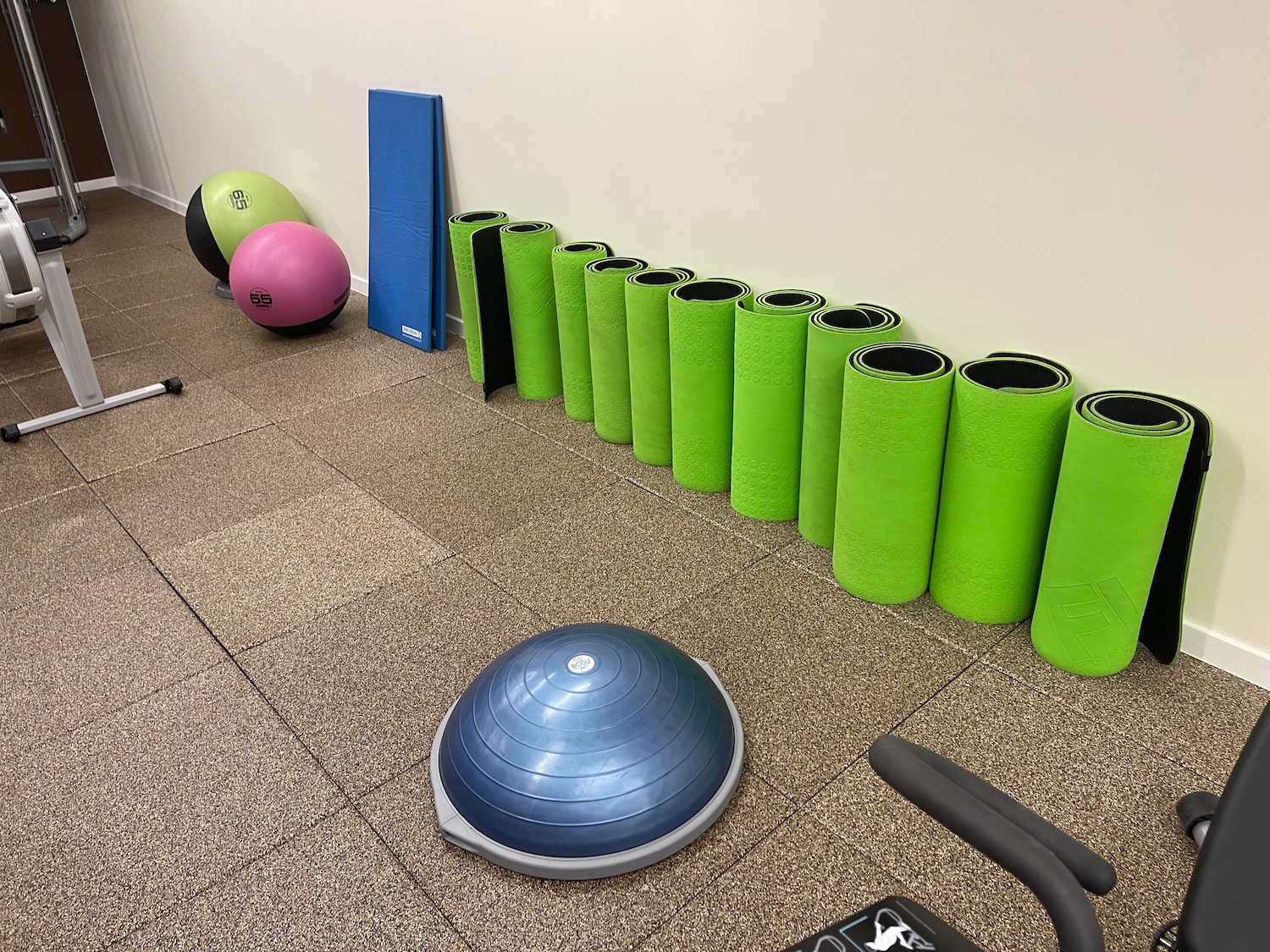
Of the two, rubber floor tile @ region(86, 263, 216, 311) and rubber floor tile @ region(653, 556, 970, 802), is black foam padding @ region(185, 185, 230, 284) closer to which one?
rubber floor tile @ region(86, 263, 216, 311)

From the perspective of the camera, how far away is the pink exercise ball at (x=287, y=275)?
350 centimetres

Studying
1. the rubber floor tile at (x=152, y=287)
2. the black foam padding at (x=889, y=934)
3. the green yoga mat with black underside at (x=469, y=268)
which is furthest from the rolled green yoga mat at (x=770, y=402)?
the rubber floor tile at (x=152, y=287)

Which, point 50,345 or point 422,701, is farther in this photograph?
point 50,345

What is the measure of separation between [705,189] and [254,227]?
2.49 meters

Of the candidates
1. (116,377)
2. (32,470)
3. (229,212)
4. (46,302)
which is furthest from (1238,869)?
(229,212)

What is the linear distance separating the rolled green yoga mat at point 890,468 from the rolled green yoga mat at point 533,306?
1265 mm

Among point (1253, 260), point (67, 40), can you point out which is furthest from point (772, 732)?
point (67, 40)

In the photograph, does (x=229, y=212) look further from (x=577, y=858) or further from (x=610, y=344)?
(x=577, y=858)

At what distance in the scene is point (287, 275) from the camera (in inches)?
138

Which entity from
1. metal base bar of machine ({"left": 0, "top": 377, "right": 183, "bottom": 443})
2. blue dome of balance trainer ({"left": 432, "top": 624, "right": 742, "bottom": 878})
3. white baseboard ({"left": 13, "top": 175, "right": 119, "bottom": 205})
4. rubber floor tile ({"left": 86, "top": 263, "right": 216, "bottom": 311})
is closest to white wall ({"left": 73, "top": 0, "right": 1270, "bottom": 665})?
blue dome of balance trainer ({"left": 432, "top": 624, "right": 742, "bottom": 878})

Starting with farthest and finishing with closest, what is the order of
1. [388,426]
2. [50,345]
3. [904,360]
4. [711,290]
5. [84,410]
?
[50,345]
[84,410]
[388,426]
[711,290]
[904,360]

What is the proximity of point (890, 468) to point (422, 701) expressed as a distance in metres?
1.10

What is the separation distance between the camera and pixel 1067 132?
1692 millimetres

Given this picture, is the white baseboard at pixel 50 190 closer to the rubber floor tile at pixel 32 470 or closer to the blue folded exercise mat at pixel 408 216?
the blue folded exercise mat at pixel 408 216
